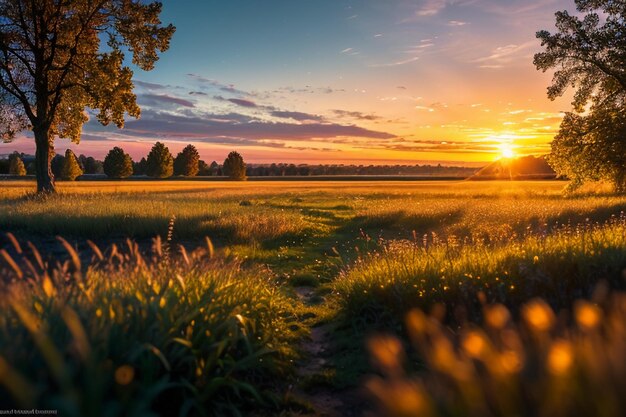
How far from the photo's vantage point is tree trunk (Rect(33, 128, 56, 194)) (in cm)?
2612

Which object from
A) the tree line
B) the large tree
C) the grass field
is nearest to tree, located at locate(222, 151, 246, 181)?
the tree line

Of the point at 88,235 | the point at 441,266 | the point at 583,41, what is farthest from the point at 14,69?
the point at 583,41

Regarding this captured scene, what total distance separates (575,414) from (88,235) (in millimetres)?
15250

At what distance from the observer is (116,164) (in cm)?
10600

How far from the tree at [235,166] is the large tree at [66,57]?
84.4 metres

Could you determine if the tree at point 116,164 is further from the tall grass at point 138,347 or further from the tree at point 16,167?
the tall grass at point 138,347

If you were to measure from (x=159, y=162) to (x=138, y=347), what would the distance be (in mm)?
107761

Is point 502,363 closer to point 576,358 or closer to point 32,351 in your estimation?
point 576,358

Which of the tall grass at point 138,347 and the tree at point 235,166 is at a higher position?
the tree at point 235,166

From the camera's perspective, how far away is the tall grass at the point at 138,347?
3.78 metres

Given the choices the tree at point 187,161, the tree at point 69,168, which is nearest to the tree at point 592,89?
the tree at point 69,168

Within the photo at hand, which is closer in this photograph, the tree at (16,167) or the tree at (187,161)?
the tree at (16,167)

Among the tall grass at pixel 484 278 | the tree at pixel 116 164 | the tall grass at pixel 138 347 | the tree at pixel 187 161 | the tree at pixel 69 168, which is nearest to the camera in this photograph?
the tall grass at pixel 138 347

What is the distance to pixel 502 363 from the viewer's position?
2771mm
